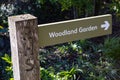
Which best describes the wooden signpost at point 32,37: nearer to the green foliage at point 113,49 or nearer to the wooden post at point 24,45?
the wooden post at point 24,45

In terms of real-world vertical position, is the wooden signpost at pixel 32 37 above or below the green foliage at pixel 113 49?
above

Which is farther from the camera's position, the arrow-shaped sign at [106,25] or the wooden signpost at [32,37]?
the arrow-shaped sign at [106,25]

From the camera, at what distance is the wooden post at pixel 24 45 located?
2.53m

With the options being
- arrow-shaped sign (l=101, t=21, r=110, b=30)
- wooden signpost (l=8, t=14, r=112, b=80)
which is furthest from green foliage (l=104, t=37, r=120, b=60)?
wooden signpost (l=8, t=14, r=112, b=80)

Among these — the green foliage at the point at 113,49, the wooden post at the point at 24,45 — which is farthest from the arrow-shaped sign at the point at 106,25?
the green foliage at the point at 113,49

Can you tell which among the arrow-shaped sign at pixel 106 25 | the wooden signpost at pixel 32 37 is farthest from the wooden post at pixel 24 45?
the arrow-shaped sign at pixel 106 25

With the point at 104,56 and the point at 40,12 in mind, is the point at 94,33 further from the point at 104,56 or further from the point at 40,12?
the point at 40,12

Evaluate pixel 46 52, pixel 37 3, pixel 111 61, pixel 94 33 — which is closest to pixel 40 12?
pixel 37 3

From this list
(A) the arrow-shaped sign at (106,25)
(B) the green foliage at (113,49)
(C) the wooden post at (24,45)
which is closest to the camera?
(C) the wooden post at (24,45)

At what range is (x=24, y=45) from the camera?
2564 mm

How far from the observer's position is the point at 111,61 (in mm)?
4938

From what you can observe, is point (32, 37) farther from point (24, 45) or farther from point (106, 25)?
point (106, 25)

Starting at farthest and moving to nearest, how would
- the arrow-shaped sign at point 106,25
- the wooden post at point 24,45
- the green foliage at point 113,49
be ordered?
the green foliage at point 113,49 → the arrow-shaped sign at point 106,25 → the wooden post at point 24,45

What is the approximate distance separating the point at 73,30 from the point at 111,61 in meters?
2.36
